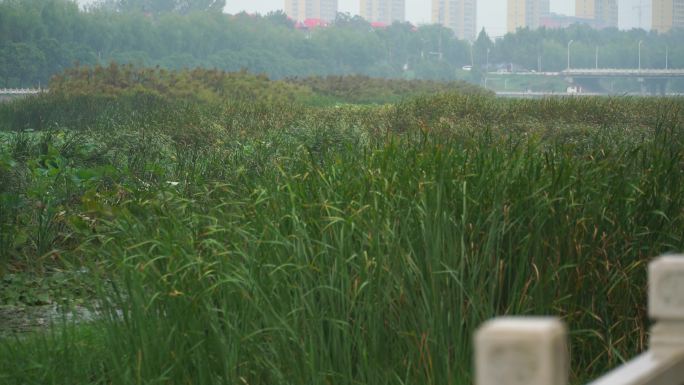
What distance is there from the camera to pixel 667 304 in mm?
1784

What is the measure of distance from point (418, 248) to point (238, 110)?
40.3 ft

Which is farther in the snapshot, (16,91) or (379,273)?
(16,91)

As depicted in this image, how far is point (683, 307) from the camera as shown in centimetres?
179

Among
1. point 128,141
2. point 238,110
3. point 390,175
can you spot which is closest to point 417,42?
point 238,110

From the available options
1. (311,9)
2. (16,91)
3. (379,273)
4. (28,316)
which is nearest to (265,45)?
(16,91)

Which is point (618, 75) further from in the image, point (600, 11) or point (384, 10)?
point (384, 10)

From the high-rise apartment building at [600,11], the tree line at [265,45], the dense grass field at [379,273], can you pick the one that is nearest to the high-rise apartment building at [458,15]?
the high-rise apartment building at [600,11]

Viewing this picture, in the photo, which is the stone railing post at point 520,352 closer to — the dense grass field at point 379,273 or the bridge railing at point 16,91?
the dense grass field at point 379,273

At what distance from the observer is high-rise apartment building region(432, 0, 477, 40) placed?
91250mm

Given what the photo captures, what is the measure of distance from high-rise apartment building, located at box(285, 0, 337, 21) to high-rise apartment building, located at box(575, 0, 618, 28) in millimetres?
23105

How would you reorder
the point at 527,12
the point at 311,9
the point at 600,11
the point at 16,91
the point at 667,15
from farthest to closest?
1. the point at 311,9
2. the point at 527,12
3. the point at 600,11
4. the point at 667,15
5. the point at 16,91

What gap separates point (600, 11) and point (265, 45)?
33.0 m

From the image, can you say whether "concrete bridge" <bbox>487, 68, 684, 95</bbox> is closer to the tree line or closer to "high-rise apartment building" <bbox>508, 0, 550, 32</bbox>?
the tree line

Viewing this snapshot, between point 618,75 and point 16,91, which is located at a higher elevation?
point 16,91
